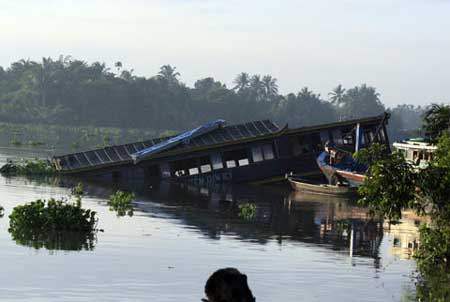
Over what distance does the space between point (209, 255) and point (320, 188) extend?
108ft

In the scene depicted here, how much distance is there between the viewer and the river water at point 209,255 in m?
31.3

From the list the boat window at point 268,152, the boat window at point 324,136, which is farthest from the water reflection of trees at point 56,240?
the boat window at point 324,136

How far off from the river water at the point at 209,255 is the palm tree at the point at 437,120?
4.99m

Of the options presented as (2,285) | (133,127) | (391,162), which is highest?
(133,127)

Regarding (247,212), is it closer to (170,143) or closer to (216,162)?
(170,143)

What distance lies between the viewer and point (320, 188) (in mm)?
70812

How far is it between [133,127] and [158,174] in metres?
123

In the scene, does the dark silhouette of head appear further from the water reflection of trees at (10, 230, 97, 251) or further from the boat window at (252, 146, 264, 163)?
the boat window at (252, 146, 264, 163)

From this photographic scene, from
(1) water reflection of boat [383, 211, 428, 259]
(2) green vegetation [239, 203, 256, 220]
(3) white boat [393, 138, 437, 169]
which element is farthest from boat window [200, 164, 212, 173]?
(1) water reflection of boat [383, 211, 428, 259]

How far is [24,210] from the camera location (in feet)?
137

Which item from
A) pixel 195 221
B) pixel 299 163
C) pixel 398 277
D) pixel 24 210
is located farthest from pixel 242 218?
pixel 299 163

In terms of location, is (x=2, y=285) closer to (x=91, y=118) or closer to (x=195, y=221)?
(x=195, y=221)

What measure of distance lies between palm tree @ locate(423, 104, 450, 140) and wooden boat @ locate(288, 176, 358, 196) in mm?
29069

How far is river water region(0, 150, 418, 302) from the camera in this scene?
31328 millimetres
